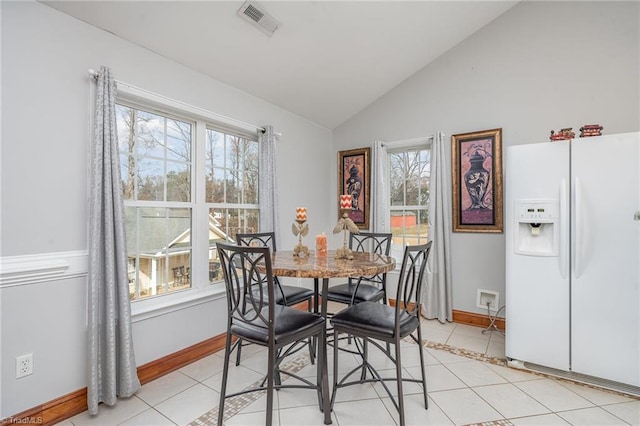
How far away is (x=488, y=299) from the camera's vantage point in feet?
10.5

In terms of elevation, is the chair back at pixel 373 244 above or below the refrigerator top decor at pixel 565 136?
below

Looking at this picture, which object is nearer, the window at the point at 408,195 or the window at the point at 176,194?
the window at the point at 176,194

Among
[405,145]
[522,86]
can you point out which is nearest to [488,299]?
[405,145]

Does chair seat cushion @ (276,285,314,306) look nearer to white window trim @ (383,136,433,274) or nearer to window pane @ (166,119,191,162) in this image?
window pane @ (166,119,191,162)

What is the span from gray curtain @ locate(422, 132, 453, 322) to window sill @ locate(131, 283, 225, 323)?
228 centimetres

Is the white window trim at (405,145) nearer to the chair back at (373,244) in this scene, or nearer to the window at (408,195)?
the window at (408,195)

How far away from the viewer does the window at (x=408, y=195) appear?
371cm

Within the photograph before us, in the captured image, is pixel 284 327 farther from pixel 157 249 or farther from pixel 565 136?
pixel 565 136

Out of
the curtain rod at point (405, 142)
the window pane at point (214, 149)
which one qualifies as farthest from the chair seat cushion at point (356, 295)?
the curtain rod at point (405, 142)

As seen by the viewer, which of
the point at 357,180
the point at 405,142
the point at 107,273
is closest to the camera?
the point at 107,273

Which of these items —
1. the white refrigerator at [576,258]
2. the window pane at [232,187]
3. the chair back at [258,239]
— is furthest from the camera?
the window pane at [232,187]

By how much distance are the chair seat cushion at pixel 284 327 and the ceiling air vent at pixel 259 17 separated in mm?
2126

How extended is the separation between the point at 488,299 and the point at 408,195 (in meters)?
1.46

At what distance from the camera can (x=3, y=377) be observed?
1.60 metres
